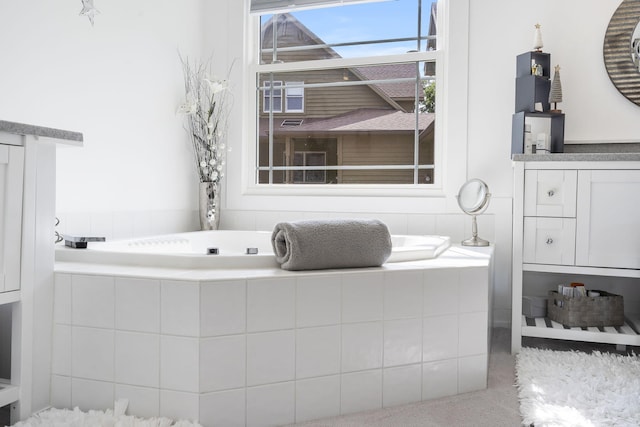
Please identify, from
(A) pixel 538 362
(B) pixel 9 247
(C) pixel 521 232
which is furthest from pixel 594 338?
(B) pixel 9 247

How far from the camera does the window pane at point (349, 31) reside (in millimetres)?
3223

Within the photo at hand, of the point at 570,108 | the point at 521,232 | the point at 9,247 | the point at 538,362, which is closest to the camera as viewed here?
the point at 9,247

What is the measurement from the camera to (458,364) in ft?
6.38

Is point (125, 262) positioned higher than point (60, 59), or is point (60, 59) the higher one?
point (60, 59)

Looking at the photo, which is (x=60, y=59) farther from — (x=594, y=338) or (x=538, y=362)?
(x=594, y=338)

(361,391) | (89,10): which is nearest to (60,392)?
(361,391)

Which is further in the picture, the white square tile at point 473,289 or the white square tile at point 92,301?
the white square tile at point 473,289

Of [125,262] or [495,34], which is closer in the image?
[125,262]

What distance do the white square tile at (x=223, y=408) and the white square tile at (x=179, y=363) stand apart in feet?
0.18

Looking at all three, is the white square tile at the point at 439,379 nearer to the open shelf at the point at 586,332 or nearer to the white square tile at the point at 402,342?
the white square tile at the point at 402,342

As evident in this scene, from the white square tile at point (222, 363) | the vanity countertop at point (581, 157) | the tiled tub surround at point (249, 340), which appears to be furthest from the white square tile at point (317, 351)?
the vanity countertop at point (581, 157)

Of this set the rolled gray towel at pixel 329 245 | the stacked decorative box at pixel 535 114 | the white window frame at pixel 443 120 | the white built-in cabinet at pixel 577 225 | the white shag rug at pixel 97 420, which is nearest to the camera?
the white shag rug at pixel 97 420

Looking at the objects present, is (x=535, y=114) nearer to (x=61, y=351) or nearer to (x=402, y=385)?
(x=402, y=385)

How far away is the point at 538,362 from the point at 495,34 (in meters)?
1.69
